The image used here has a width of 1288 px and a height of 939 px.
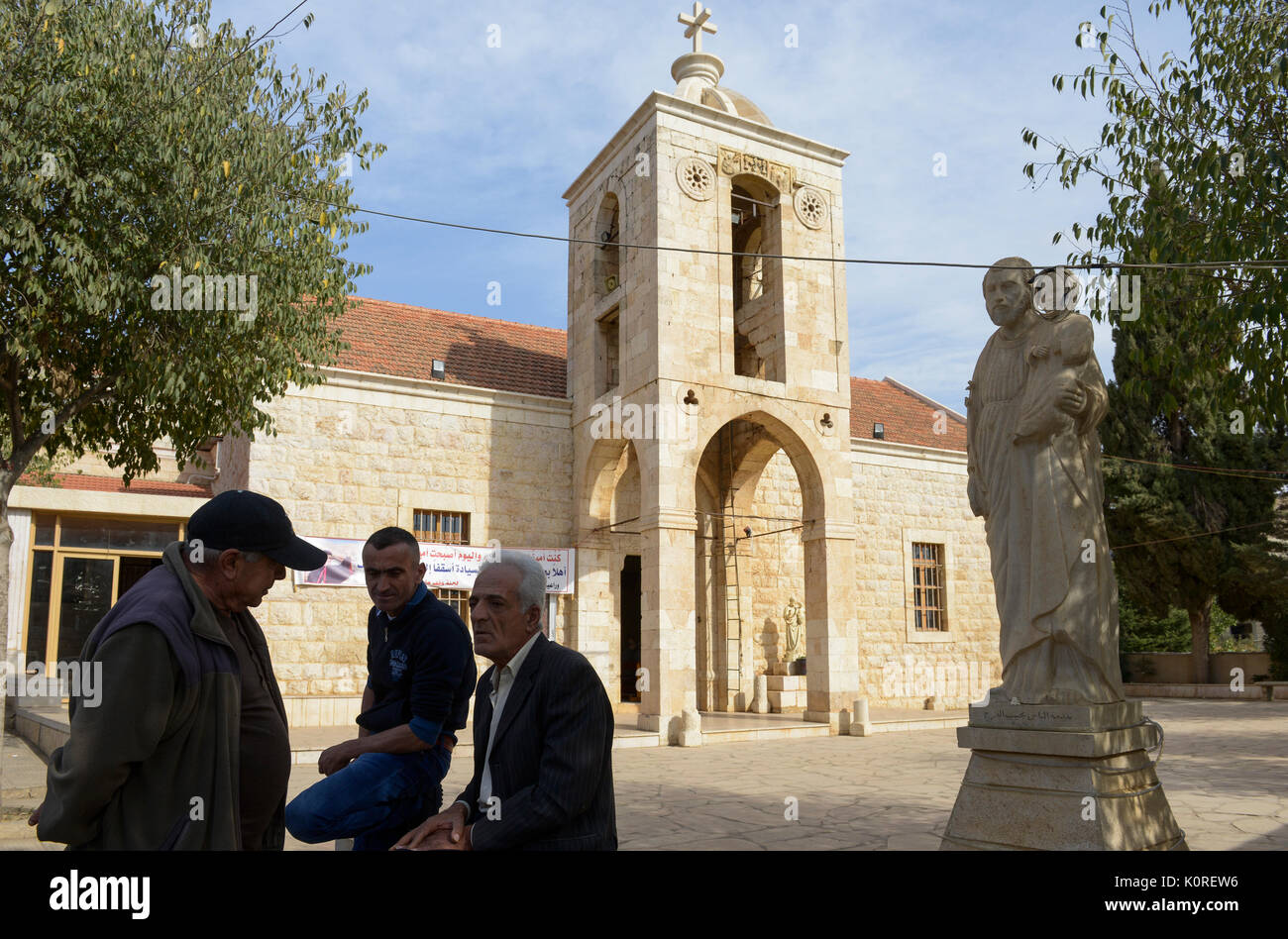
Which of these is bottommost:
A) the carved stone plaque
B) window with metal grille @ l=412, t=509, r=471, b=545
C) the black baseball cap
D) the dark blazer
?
the dark blazer

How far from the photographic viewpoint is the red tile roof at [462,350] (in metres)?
16.4

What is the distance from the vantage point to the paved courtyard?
6340 millimetres

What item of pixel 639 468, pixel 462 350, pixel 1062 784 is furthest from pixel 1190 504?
pixel 1062 784

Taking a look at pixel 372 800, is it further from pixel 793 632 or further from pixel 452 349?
pixel 793 632

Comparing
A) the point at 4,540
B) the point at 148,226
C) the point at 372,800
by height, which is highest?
the point at 148,226

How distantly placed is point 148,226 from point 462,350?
10.1 metres

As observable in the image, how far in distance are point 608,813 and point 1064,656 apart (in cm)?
324

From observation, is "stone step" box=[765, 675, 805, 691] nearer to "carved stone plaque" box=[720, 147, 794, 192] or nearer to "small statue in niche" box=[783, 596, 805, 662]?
"small statue in niche" box=[783, 596, 805, 662]

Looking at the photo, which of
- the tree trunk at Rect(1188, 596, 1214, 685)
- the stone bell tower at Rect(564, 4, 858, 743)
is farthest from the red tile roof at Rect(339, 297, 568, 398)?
the tree trunk at Rect(1188, 596, 1214, 685)

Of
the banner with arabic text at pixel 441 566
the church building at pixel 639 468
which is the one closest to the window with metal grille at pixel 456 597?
the church building at pixel 639 468

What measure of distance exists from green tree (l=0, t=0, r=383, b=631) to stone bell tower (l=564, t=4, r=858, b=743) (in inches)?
237

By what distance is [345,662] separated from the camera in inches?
570

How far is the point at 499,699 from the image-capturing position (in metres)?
2.92
